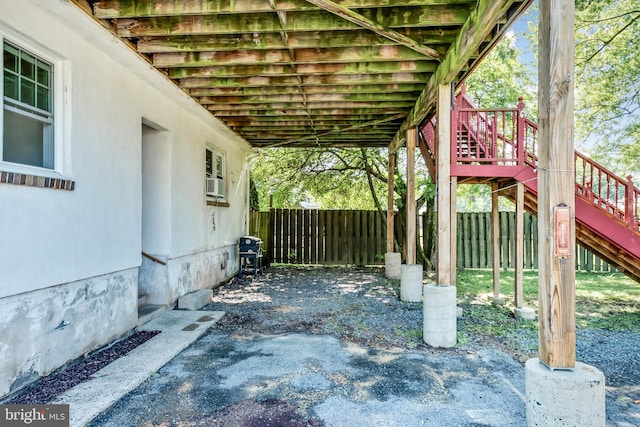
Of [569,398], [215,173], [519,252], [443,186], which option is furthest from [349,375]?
[215,173]

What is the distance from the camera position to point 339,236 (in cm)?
1070

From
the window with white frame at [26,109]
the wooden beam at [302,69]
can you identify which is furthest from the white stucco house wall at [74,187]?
the wooden beam at [302,69]

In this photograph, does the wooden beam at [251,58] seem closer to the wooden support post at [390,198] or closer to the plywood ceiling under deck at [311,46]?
the plywood ceiling under deck at [311,46]

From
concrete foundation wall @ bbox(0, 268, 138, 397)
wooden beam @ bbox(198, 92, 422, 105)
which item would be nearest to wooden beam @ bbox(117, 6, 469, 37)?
wooden beam @ bbox(198, 92, 422, 105)

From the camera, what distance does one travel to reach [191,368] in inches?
135

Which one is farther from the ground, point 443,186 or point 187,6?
point 187,6

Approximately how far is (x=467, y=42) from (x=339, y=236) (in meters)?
7.62

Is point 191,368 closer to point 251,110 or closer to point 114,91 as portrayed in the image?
point 114,91

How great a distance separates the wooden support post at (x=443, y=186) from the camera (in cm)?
430

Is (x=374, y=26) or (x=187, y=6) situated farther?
(x=374, y=26)

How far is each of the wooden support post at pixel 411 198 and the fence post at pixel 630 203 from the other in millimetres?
2879

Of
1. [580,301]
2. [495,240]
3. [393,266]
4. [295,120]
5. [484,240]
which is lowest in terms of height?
[580,301]

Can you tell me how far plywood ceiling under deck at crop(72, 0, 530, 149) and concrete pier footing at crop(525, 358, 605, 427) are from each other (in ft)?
8.69

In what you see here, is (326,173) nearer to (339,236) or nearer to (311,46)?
(339,236)
